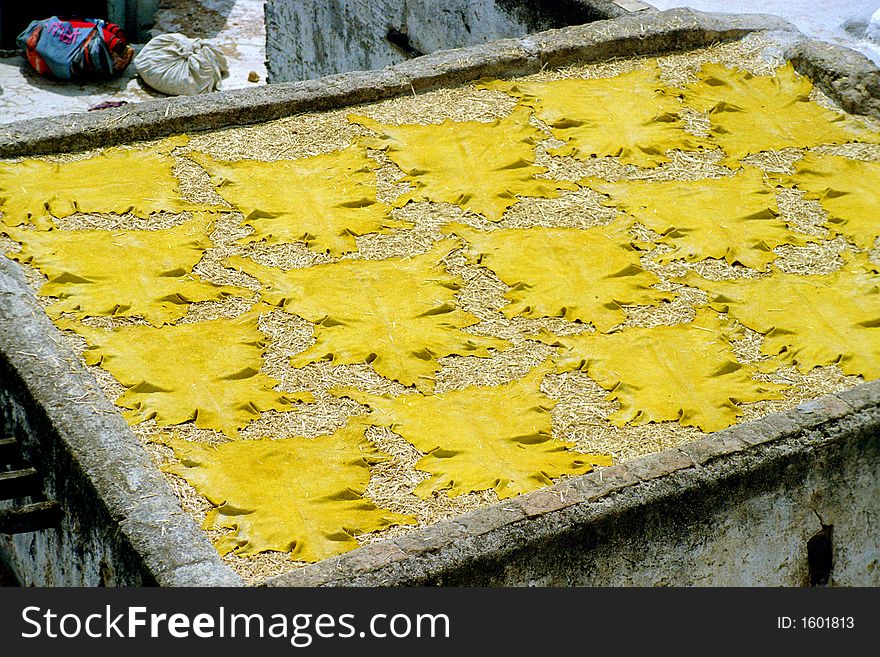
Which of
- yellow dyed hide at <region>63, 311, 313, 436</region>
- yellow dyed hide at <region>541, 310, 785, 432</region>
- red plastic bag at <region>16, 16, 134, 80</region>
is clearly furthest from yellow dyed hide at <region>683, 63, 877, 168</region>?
red plastic bag at <region>16, 16, 134, 80</region>

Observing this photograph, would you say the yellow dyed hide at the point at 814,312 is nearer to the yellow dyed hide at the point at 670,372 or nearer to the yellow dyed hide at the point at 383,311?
the yellow dyed hide at the point at 670,372

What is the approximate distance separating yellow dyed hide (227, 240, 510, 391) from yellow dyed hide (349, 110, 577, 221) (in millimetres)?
472

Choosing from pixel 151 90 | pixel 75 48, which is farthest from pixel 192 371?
pixel 151 90

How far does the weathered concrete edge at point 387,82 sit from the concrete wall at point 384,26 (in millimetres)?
456

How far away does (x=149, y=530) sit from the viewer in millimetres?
3980

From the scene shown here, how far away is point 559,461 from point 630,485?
348 millimetres

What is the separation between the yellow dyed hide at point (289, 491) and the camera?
4.20m

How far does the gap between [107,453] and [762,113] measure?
4.36 m

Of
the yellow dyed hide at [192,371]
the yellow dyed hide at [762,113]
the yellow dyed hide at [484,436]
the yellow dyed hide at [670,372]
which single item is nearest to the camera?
the yellow dyed hide at [484,436]

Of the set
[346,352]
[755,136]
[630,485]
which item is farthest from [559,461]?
[755,136]

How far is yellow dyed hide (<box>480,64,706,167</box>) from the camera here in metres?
6.83

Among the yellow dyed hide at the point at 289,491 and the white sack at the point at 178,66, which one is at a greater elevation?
the yellow dyed hide at the point at 289,491

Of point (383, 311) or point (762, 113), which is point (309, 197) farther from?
point (762, 113)

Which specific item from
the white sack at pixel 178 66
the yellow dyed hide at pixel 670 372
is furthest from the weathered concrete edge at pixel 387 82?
the white sack at pixel 178 66
